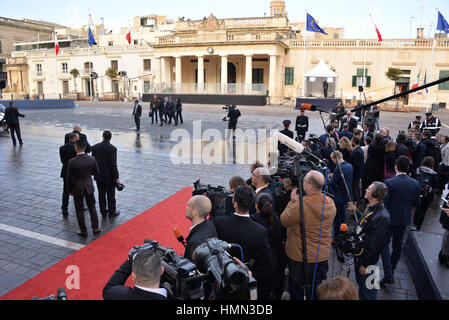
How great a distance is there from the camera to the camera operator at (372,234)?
3.92 m

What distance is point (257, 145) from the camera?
48.0ft

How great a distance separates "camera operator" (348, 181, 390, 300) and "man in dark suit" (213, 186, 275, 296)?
1.20m

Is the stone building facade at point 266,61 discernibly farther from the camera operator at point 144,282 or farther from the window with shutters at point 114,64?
the camera operator at point 144,282

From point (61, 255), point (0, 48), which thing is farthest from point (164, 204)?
point (0, 48)

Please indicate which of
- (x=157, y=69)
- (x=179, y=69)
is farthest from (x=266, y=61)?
(x=157, y=69)

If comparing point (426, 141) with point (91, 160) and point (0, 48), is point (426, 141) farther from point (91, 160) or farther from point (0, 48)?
point (0, 48)

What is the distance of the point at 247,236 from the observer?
3.42m

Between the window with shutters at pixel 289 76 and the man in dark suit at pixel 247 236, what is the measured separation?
36982 mm

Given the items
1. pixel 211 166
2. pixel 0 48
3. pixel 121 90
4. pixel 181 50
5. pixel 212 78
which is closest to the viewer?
pixel 211 166

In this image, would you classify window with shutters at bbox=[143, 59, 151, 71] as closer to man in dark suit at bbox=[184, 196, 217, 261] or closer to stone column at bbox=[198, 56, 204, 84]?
stone column at bbox=[198, 56, 204, 84]

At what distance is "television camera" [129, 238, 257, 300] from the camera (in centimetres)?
227

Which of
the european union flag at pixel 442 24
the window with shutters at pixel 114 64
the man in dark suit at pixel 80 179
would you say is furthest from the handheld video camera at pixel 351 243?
the window with shutters at pixel 114 64

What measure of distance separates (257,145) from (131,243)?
951 cm

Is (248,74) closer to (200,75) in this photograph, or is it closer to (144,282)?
(200,75)
